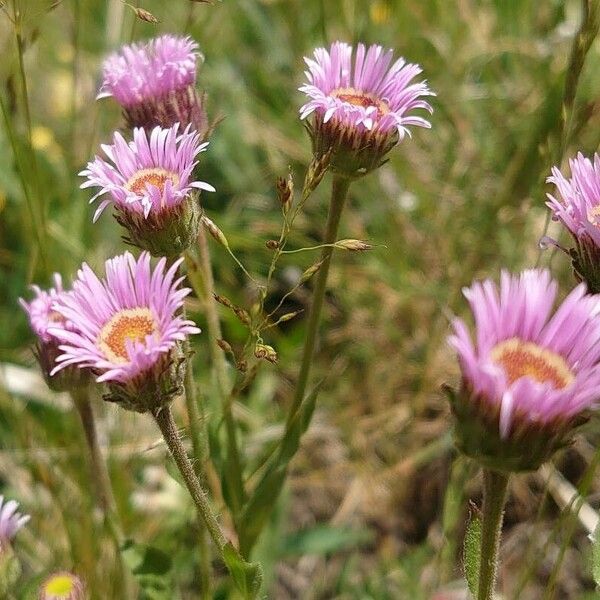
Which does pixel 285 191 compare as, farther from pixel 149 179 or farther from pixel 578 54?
pixel 578 54

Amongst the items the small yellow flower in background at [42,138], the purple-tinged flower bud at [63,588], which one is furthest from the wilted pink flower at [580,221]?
the small yellow flower in background at [42,138]

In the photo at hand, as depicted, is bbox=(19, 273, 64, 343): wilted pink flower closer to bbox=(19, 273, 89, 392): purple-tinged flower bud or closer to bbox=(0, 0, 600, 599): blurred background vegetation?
bbox=(19, 273, 89, 392): purple-tinged flower bud

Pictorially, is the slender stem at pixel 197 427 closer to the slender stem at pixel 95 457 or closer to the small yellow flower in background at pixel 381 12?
the slender stem at pixel 95 457

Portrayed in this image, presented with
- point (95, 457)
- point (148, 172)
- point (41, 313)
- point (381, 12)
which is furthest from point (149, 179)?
point (381, 12)

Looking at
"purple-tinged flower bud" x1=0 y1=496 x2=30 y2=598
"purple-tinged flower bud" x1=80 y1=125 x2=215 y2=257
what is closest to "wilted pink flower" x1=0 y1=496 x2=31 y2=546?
"purple-tinged flower bud" x1=0 y1=496 x2=30 y2=598

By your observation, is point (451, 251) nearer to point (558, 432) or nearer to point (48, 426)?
point (48, 426)

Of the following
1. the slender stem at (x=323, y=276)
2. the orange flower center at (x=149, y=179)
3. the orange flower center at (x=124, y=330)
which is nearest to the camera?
the orange flower center at (x=124, y=330)
